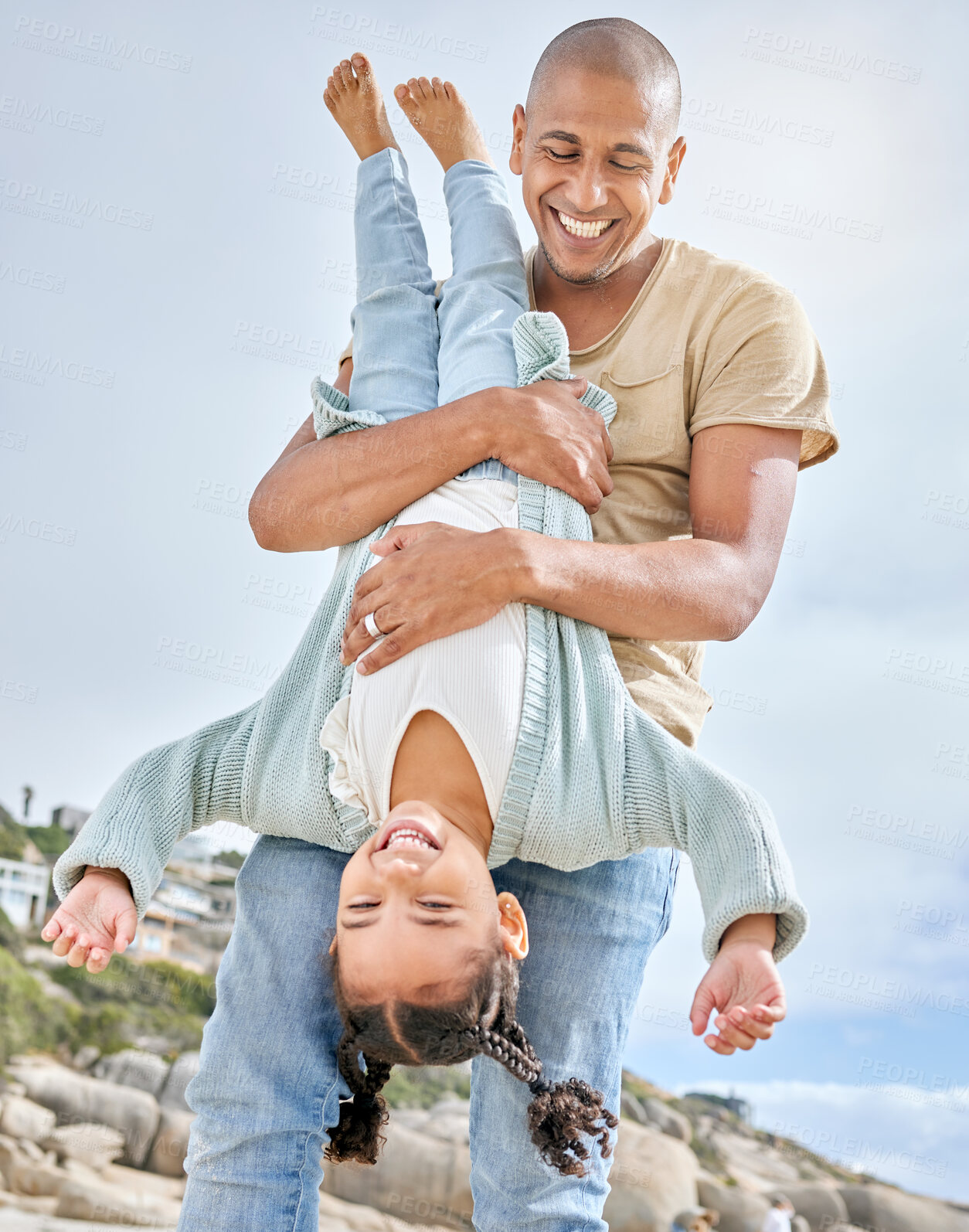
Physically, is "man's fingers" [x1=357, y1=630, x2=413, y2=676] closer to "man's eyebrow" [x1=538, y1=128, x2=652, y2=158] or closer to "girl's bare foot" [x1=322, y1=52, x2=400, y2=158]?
"man's eyebrow" [x1=538, y1=128, x2=652, y2=158]

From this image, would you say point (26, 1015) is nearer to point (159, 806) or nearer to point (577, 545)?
point (159, 806)

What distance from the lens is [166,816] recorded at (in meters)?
1.48

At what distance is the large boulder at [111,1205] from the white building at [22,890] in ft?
8.23

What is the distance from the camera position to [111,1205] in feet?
19.4

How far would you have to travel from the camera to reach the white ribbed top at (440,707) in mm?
1428

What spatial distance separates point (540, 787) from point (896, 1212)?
613 cm

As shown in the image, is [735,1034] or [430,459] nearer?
[735,1034]

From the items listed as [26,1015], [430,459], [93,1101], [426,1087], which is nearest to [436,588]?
[430,459]

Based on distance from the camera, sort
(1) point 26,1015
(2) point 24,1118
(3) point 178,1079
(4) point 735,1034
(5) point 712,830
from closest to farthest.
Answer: (4) point 735,1034
(5) point 712,830
(2) point 24,1118
(3) point 178,1079
(1) point 26,1015

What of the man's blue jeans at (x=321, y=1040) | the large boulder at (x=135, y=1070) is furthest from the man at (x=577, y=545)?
the large boulder at (x=135, y=1070)

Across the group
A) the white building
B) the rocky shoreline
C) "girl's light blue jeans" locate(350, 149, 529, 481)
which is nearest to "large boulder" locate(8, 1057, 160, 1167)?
the rocky shoreline

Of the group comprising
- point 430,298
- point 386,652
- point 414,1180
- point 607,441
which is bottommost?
point 414,1180

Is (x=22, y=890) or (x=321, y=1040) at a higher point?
(x=22, y=890)

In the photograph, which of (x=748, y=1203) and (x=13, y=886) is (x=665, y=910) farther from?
(x=13, y=886)
